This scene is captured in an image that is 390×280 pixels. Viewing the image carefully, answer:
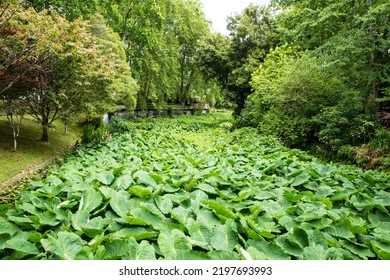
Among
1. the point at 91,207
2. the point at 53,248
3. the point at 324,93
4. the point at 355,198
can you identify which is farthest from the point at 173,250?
the point at 324,93

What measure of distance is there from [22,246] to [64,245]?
17.6 inches

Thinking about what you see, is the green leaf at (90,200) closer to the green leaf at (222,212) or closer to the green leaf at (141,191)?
the green leaf at (141,191)

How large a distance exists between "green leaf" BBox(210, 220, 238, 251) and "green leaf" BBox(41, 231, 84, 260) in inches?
56.2

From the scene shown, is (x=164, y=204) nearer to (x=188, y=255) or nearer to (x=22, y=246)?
(x=188, y=255)

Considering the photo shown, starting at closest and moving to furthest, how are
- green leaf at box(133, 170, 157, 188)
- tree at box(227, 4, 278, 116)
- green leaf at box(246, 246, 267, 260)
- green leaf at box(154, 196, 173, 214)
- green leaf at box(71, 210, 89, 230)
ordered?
1. green leaf at box(246, 246, 267, 260)
2. green leaf at box(71, 210, 89, 230)
3. green leaf at box(154, 196, 173, 214)
4. green leaf at box(133, 170, 157, 188)
5. tree at box(227, 4, 278, 116)

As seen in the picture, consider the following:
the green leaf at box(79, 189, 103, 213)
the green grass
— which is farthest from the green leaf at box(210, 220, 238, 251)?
the green grass

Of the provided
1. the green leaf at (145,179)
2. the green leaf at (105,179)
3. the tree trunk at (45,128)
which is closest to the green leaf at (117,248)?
the green leaf at (145,179)

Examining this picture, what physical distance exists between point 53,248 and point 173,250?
1210 mm

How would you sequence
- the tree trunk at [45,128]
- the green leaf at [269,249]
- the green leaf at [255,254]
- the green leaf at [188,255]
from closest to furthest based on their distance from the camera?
1. the green leaf at [188,255]
2. the green leaf at [255,254]
3. the green leaf at [269,249]
4. the tree trunk at [45,128]

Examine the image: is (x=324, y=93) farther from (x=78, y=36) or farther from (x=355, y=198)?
(x=78, y=36)

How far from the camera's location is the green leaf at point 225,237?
324 cm

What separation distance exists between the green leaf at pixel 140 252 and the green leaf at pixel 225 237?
2.24 feet

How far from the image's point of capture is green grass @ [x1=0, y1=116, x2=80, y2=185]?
24.0 feet

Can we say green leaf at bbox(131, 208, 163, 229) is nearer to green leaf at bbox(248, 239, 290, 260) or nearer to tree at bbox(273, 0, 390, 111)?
green leaf at bbox(248, 239, 290, 260)
